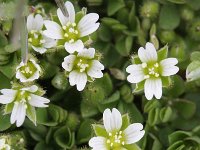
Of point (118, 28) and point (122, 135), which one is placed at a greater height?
point (118, 28)

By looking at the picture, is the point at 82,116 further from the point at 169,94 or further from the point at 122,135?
the point at 169,94

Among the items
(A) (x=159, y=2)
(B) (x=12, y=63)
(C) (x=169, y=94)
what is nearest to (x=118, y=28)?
(A) (x=159, y=2)

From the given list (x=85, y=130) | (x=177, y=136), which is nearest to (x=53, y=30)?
(x=85, y=130)

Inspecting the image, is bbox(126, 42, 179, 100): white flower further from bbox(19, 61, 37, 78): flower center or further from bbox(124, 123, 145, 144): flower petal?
bbox(19, 61, 37, 78): flower center

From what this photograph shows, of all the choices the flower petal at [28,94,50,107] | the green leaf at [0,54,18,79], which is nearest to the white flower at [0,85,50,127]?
the flower petal at [28,94,50,107]

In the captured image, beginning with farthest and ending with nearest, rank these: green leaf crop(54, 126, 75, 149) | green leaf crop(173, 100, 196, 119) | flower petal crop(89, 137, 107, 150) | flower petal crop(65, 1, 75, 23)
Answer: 1. green leaf crop(173, 100, 196, 119)
2. green leaf crop(54, 126, 75, 149)
3. flower petal crop(65, 1, 75, 23)
4. flower petal crop(89, 137, 107, 150)

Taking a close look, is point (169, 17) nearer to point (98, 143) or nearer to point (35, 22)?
point (35, 22)
